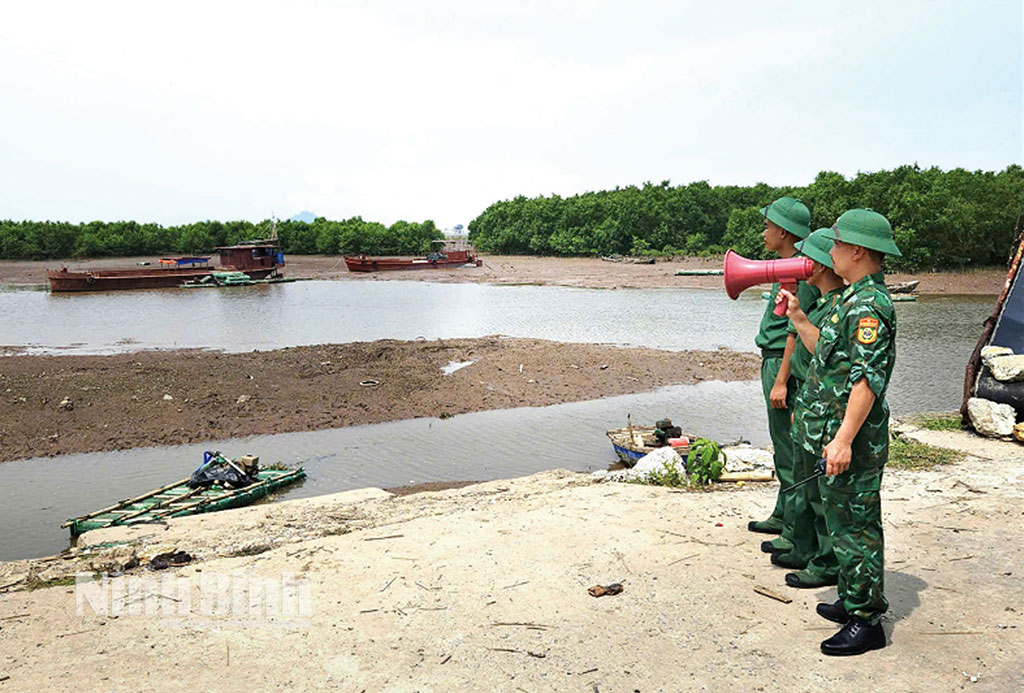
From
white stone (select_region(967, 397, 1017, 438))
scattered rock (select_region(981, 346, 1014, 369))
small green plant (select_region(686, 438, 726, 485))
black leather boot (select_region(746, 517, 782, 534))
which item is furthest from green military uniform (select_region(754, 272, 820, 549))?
scattered rock (select_region(981, 346, 1014, 369))

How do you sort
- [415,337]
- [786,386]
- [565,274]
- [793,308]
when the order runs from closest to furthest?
1. [793,308]
2. [786,386]
3. [415,337]
4. [565,274]

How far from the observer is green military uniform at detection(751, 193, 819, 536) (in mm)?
4836

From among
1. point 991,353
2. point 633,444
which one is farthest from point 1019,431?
point 633,444

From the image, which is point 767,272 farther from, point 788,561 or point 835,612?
point 835,612

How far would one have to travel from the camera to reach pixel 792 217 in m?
4.85

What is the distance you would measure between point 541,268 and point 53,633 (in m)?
60.7

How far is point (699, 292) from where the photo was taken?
40.3 m

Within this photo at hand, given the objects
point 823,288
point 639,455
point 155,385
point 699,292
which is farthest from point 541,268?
point 823,288

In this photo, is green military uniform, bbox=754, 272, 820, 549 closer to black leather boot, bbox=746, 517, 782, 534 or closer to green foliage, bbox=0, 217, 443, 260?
black leather boot, bbox=746, 517, 782, 534

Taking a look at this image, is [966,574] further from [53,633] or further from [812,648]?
[53,633]

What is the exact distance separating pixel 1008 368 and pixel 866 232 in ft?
22.4

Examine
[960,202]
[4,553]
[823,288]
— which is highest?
[960,202]

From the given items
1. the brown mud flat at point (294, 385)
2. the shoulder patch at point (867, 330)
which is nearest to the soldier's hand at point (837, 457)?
the shoulder patch at point (867, 330)

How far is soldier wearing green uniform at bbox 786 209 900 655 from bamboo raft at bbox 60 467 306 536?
674 centimetres
